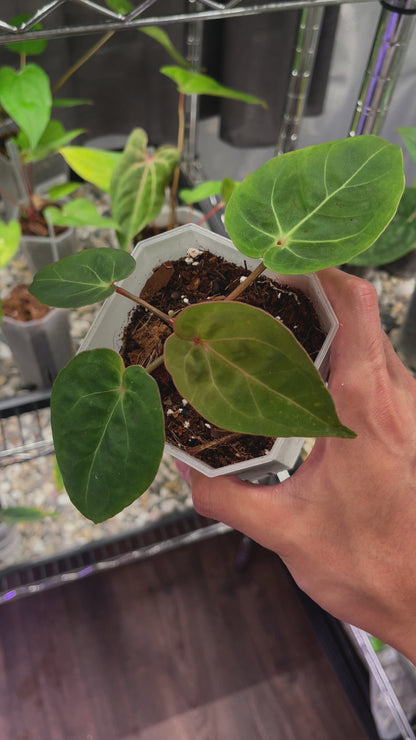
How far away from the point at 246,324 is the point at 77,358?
0.12 meters

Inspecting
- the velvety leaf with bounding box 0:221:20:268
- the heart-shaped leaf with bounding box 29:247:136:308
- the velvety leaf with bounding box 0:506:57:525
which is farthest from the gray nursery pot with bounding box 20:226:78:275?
the heart-shaped leaf with bounding box 29:247:136:308

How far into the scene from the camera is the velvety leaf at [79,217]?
74 cm

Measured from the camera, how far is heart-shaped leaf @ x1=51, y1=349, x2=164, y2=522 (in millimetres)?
350

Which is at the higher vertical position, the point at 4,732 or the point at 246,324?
the point at 246,324

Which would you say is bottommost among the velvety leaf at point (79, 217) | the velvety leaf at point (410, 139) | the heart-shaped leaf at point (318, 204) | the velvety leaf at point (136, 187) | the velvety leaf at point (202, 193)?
the velvety leaf at point (79, 217)

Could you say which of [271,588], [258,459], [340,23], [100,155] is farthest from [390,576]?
[340,23]

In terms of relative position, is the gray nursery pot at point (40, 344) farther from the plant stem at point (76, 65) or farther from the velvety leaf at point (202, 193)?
the plant stem at point (76, 65)

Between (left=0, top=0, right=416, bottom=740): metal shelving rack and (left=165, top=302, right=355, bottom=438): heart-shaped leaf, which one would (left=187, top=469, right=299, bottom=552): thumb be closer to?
(left=165, top=302, right=355, bottom=438): heart-shaped leaf

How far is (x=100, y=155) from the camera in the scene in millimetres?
771

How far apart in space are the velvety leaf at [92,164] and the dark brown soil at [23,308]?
0.63 ft

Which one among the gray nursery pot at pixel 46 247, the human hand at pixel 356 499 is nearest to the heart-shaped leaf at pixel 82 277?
the human hand at pixel 356 499

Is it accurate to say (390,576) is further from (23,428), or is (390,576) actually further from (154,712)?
(154,712)

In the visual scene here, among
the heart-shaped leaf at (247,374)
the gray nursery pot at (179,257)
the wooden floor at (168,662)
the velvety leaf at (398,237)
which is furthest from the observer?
the wooden floor at (168,662)

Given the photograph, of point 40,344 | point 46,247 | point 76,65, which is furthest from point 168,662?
point 76,65
